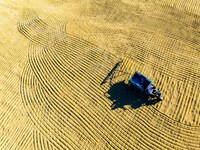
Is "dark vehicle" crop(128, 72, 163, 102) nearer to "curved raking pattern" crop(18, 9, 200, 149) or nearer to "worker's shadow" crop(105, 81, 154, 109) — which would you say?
"worker's shadow" crop(105, 81, 154, 109)

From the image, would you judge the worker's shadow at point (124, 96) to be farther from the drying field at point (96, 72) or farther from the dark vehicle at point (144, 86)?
the dark vehicle at point (144, 86)

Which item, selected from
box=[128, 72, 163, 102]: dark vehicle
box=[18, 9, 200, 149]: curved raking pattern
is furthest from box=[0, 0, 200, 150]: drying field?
box=[128, 72, 163, 102]: dark vehicle

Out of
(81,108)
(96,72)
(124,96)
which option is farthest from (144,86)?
(81,108)

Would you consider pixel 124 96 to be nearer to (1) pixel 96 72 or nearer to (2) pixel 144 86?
(2) pixel 144 86

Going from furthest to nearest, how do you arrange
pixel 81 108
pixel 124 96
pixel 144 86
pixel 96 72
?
1. pixel 96 72
2. pixel 124 96
3. pixel 81 108
4. pixel 144 86

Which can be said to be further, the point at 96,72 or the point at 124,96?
the point at 96,72

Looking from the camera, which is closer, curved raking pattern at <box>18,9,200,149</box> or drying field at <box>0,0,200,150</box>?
curved raking pattern at <box>18,9,200,149</box>
